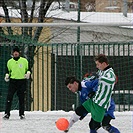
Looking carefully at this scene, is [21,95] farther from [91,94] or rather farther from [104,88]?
[104,88]

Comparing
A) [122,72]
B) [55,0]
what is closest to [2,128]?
[122,72]

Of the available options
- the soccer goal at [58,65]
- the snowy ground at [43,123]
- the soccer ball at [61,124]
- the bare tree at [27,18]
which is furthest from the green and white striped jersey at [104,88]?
the bare tree at [27,18]

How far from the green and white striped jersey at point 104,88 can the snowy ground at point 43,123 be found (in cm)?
218

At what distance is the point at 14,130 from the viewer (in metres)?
10.1

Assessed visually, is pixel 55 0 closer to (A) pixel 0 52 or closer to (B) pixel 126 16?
(B) pixel 126 16

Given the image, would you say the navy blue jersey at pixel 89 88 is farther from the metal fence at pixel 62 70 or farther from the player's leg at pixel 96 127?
the metal fence at pixel 62 70

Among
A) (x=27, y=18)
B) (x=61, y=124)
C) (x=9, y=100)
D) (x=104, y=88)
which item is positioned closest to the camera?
(x=104, y=88)

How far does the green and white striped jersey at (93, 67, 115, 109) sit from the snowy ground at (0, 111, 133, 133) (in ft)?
7.15

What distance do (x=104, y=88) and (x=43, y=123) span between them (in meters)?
3.42

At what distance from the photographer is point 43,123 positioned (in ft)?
36.0

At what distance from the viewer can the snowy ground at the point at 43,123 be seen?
10.1m

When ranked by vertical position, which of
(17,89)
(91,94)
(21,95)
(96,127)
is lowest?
(96,127)

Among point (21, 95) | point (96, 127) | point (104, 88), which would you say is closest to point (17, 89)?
point (21, 95)

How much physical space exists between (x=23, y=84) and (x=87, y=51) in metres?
2.39
